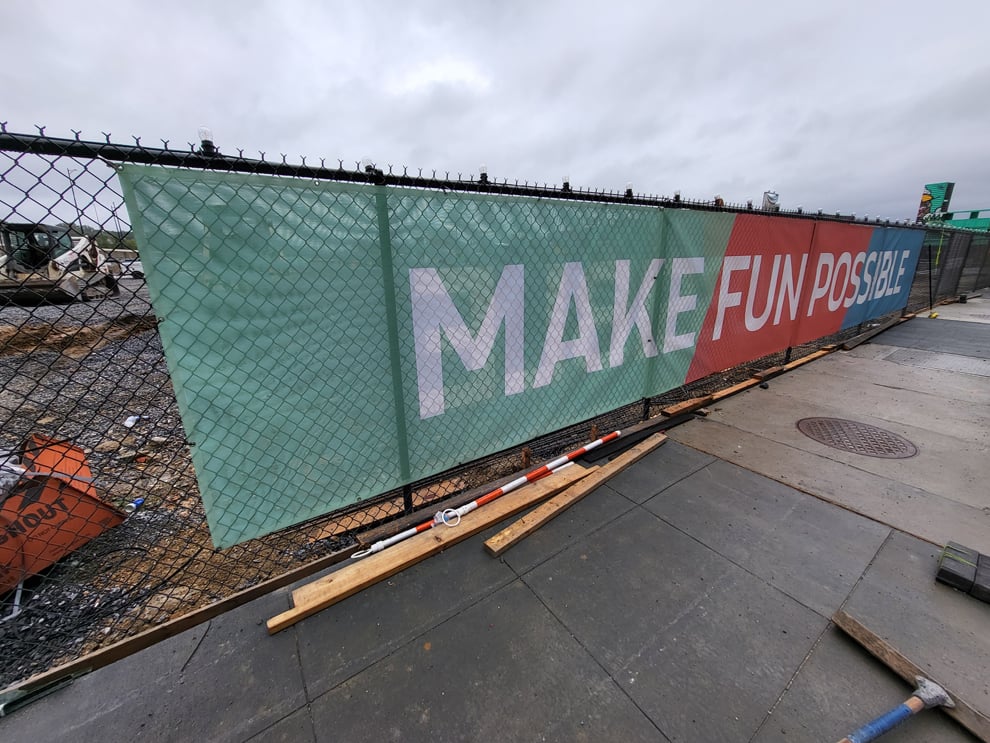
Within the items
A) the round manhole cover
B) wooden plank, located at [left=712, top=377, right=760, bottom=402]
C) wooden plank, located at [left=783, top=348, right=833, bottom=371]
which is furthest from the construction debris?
wooden plank, located at [left=783, top=348, right=833, bottom=371]

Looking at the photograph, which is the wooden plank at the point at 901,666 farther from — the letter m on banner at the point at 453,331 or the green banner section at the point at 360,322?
the letter m on banner at the point at 453,331

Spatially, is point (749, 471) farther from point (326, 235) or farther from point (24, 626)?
point (24, 626)

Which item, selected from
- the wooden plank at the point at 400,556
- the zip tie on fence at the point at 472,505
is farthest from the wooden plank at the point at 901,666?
the zip tie on fence at the point at 472,505

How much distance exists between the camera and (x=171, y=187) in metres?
1.66

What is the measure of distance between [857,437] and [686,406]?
4.86 ft

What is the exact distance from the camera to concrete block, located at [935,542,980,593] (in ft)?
6.47

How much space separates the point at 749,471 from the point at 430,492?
2633 millimetres

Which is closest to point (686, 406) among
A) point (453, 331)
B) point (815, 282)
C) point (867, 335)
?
point (453, 331)

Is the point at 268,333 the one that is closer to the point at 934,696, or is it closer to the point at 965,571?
the point at 934,696

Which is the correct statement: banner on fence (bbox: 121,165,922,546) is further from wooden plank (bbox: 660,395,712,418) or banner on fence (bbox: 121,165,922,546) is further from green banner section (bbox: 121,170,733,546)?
wooden plank (bbox: 660,395,712,418)

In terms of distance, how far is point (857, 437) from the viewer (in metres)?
3.60

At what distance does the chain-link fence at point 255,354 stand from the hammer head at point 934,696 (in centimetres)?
229

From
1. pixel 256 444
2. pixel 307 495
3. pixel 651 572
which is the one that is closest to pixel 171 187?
pixel 256 444

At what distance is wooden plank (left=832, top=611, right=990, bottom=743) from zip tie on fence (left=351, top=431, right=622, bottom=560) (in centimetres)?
179
